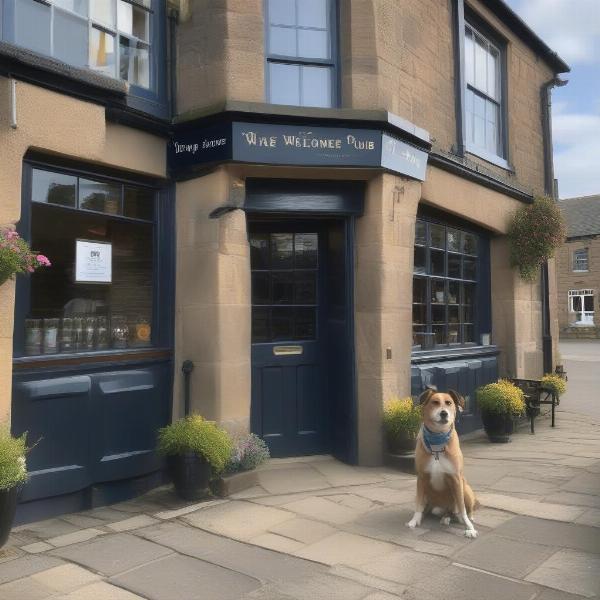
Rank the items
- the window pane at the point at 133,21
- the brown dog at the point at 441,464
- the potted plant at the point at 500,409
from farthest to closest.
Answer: the potted plant at the point at 500,409
the window pane at the point at 133,21
the brown dog at the point at 441,464

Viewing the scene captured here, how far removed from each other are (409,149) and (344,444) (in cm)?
335

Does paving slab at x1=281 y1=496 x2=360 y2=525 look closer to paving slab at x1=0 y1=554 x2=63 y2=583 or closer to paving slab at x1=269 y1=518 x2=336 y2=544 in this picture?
paving slab at x1=269 y1=518 x2=336 y2=544

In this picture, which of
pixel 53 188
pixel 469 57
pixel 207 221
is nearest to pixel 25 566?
pixel 53 188

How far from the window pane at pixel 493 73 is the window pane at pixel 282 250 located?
197 inches

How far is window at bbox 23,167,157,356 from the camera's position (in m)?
5.27

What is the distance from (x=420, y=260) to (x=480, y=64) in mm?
3700

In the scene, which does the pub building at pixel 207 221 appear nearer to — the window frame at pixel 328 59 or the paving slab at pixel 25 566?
the window frame at pixel 328 59

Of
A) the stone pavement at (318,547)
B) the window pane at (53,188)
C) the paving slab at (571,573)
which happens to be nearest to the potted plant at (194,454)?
the stone pavement at (318,547)

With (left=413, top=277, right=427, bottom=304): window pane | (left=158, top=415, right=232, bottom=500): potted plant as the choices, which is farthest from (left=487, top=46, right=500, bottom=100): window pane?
(left=158, top=415, right=232, bottom=500): potted plant

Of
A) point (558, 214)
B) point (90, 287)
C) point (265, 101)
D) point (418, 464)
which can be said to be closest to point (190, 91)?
point (265, 101)

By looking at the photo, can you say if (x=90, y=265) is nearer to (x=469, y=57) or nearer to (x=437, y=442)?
(x=437, y=442)

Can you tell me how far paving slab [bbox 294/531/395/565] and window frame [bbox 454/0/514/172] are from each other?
5876mm

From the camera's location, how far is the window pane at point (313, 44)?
661 centimetres

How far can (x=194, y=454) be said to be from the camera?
524cm
